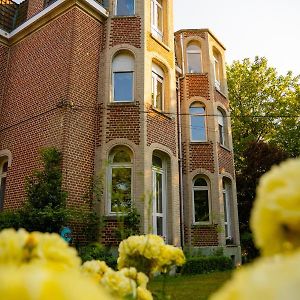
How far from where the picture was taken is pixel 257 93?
2605 cm

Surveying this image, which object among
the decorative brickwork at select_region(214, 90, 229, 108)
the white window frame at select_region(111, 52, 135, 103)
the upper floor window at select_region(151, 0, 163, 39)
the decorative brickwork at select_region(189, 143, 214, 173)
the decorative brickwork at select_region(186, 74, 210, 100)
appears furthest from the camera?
the decorative brickwork at select_region(214, 90, 229, 108)

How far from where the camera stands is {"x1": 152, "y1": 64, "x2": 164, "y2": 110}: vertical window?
13.3m

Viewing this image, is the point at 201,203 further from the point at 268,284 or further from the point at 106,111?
the point at 268,284

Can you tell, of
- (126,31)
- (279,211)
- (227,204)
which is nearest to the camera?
(279,211)

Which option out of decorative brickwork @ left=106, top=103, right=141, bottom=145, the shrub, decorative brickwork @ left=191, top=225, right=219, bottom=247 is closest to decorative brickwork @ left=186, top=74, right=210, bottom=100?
decorative brickwork @ left=106, top=103, right=141, bottom=145

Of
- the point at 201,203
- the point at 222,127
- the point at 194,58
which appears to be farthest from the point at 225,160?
the point at 194,58

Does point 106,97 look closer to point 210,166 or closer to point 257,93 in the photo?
point 210,166

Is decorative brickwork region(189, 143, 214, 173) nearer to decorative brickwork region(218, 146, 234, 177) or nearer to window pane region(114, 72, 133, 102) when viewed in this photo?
decorative brickwork region(218, 146, 234, 177)

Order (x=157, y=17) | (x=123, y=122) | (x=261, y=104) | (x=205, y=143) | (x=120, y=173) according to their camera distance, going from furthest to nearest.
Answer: (x=261, y=104), (x=205, y=143), (x=157, y=17), (x=123, y=122), (x=120, y=173)

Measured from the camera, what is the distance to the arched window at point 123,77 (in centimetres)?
1255

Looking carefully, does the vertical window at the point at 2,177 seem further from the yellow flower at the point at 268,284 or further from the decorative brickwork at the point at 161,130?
the yellow flower at the point at 268,284

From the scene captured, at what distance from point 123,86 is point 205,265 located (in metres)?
6.45

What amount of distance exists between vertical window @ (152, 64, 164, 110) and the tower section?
100 cm

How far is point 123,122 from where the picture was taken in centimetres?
1177
